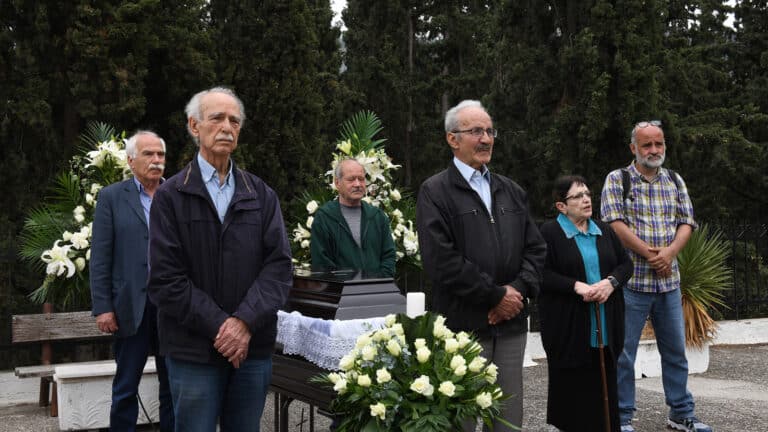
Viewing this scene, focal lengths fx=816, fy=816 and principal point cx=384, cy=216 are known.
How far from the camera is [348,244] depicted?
5.09 metres

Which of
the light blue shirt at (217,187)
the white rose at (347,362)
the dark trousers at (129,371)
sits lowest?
the dark trousers at (129,371)

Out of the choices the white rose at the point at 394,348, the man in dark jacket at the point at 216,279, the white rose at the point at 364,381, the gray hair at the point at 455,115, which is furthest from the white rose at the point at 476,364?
the gray hair at the point at 455,115

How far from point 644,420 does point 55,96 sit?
959 centimetres

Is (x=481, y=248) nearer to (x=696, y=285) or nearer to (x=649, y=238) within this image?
(x=649, y=238)

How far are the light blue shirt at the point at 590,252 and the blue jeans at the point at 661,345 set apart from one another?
678 mm

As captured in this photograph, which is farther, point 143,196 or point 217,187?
point 143,196

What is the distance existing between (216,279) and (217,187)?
358 mm

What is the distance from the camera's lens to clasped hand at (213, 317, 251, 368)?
9.53 feet

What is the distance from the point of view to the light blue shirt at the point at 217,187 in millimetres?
3072

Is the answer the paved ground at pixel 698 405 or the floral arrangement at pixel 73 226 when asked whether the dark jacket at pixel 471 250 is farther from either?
the floral arrangement at pixel 73 226

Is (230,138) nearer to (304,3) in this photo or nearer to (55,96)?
(55,96)

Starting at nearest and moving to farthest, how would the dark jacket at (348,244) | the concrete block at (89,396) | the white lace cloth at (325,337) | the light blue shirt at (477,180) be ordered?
the white lace cloth at (325,337)
the light blue shirt at (477,180)
the dark jacket at (348,244)
the concrete block at (89,396)

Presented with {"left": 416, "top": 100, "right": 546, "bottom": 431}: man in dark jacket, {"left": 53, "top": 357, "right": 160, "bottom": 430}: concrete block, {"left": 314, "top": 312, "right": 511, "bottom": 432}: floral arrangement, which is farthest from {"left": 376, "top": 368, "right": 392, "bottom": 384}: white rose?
{"left": 53, "top": 357, "right": 160, "bottom": 430}: concrete block

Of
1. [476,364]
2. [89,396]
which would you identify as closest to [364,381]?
[476,364]
